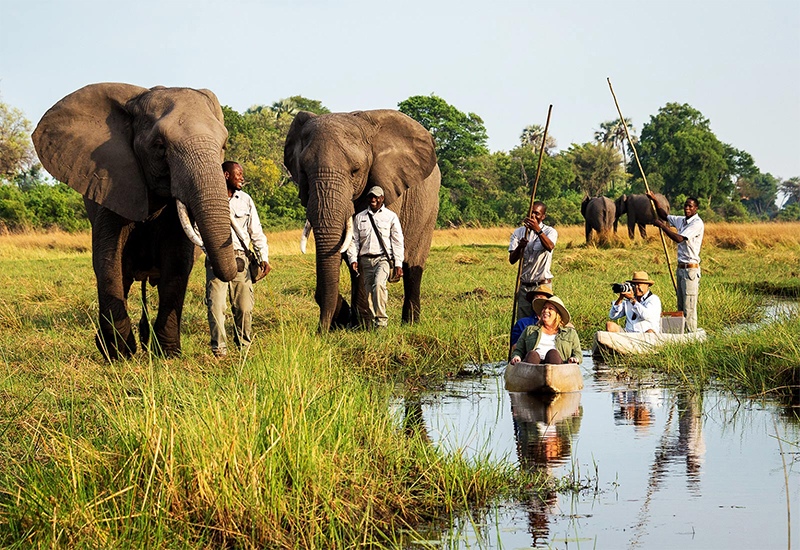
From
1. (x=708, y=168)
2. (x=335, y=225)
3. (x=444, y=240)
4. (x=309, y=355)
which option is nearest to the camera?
(x=309, y=355)

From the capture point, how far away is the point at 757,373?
8.66m

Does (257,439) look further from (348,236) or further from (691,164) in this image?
(691,164)

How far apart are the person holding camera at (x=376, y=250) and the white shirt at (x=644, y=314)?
270 centimetres

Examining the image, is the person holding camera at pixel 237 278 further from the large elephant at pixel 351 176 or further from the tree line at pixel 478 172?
the tree line at pixel 478 172

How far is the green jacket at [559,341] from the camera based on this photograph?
29.5ft

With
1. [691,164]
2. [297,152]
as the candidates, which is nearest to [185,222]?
[297,152]

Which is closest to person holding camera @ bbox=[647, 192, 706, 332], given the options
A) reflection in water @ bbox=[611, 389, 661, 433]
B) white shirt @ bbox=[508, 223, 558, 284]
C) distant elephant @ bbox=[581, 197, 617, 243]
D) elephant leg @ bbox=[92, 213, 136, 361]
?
white shirt @ bbox=[508, 223, 558, 284]

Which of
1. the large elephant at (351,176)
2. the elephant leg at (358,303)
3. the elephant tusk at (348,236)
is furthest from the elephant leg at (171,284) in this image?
the elephant leg at (358,303)

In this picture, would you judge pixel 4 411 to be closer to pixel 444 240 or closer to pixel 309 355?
pixel 309 355

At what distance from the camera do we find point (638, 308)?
10.9 m

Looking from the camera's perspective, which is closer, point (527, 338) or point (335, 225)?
point (527, 338)

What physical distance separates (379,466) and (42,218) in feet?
118

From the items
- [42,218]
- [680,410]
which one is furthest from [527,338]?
[42,218]

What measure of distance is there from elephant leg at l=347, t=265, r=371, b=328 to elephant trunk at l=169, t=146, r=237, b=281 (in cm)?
297
